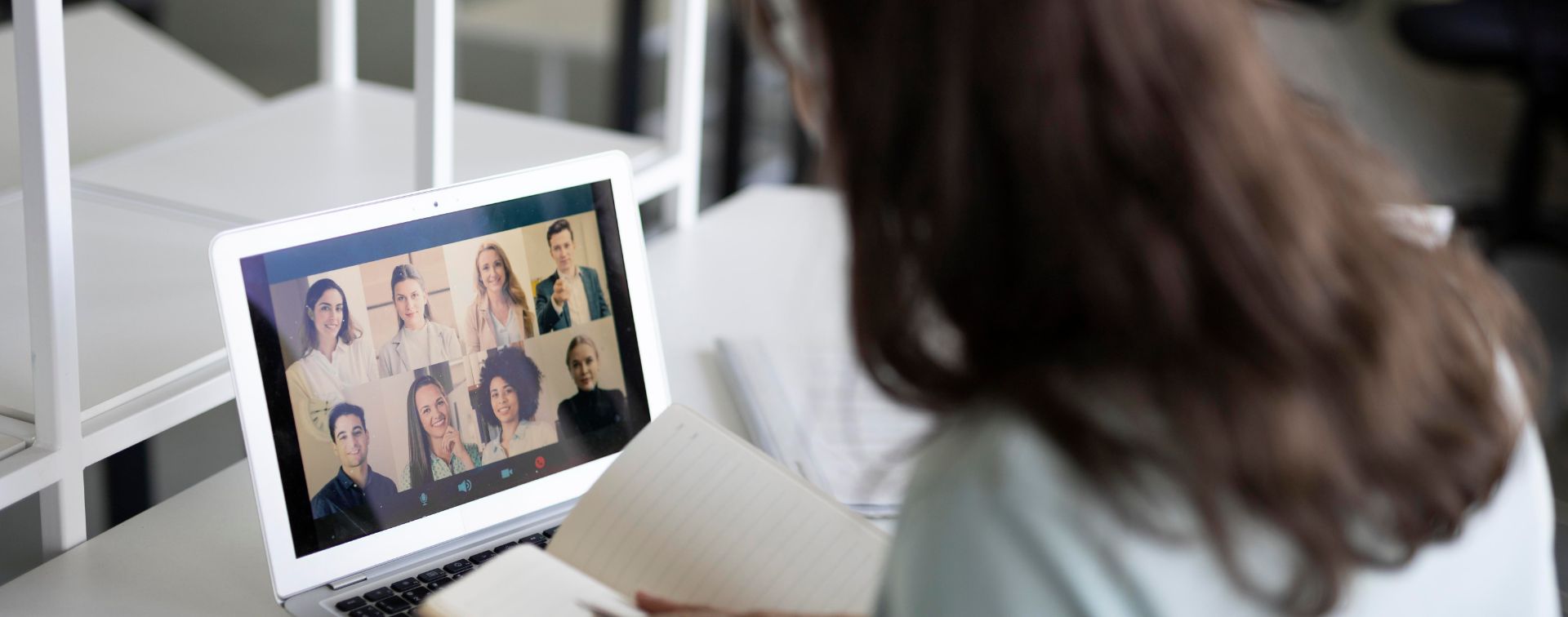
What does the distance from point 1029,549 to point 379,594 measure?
429 millimetres

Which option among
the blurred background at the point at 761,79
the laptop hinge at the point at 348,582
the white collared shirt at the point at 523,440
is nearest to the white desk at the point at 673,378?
the laptop hinge at the point at 348,582

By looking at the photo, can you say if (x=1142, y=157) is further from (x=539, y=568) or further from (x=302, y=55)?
(x=302, y=55)

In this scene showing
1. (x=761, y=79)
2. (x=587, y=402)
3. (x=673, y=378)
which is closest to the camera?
(x=587, y=402)

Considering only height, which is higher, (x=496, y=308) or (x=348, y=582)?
(x=496, y=308)

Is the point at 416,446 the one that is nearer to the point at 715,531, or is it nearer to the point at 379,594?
the point at 379,594

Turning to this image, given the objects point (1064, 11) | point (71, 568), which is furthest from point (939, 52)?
point (71, 568)

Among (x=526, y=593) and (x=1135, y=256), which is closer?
(x=1135, y=256)

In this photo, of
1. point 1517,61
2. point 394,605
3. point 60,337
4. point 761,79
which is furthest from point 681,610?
point 761,79

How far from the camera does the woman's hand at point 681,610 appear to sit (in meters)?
0.56

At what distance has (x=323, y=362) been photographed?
0.70 m

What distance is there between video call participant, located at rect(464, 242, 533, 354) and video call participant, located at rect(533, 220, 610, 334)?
0.04 ft

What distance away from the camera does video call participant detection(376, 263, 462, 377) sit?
73 centimetres

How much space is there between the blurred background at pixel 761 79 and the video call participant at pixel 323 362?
1.03 meters

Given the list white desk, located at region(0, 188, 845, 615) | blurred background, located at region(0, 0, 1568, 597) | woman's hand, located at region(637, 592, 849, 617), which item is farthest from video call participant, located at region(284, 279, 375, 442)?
blurred background, located at region(0, 0, 1568, 597)
